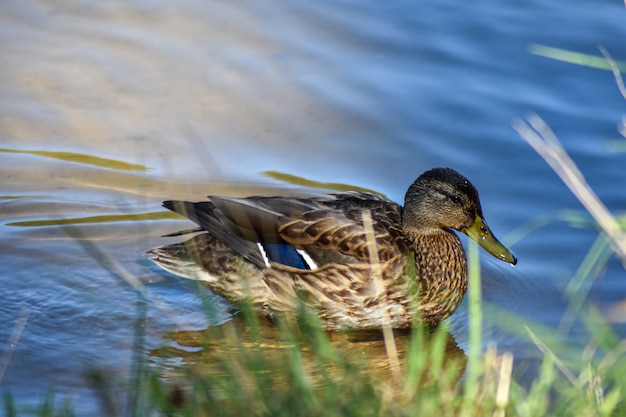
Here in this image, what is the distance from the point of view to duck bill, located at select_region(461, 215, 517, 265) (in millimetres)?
6223

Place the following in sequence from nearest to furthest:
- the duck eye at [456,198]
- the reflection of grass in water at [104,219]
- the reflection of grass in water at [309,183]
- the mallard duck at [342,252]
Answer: the mallard duck at [342,252], the duck eye at [456,198], the reflection of grass in water at [104,219], the reflection of grass in water at [309,183]

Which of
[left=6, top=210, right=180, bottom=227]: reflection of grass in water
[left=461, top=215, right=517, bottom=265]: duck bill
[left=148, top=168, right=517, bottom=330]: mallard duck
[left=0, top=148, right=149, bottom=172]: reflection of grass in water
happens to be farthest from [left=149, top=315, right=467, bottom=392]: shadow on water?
[left=0, top=148, right=149, bottom=172]: reflection of grass in water

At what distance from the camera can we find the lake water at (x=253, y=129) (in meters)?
6.22

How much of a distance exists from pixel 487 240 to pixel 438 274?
1.08 ft

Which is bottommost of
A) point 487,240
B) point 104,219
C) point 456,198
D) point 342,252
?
point 104,219

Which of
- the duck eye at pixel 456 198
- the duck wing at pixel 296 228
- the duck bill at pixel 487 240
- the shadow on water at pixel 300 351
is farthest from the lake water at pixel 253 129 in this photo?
the duck eye at pixel 456 198

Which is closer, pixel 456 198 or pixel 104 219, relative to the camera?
pixel 456 198

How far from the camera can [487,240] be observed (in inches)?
248

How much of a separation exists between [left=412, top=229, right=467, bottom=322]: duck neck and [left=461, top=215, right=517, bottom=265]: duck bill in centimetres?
20

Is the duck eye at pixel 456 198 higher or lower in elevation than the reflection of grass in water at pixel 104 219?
higher

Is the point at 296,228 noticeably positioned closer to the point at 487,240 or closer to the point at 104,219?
the point at 487,240

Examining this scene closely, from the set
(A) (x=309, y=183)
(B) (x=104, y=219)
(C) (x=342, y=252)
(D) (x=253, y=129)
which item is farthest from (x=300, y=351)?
(D) (x=253, y=129)

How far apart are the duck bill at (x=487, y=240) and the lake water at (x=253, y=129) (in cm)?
34

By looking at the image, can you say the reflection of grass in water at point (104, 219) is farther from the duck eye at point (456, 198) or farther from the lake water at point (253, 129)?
the duck eye at point (456, 198)
